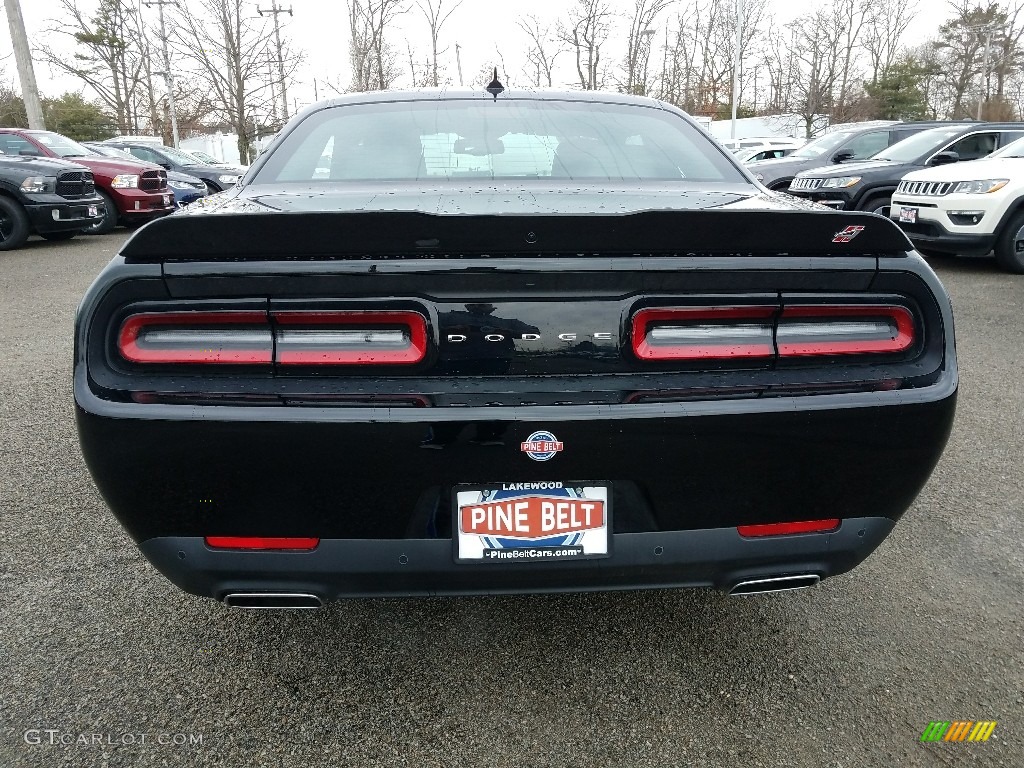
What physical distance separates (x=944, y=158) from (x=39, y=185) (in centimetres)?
1184

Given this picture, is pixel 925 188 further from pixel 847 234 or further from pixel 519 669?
pixel 519 669

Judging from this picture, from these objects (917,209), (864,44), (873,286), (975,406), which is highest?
(864,44)

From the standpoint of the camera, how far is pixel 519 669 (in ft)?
6.65

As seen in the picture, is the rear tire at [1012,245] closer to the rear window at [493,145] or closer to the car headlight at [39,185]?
the rear window at [493,145]

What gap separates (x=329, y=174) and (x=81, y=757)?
175 centimetres

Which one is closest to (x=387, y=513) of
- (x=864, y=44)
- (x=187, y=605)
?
(x=187, y=605)

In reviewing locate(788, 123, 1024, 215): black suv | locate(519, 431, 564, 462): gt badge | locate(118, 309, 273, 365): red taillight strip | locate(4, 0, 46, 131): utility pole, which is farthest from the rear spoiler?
locate(4, 0, 46, 131): utility pole

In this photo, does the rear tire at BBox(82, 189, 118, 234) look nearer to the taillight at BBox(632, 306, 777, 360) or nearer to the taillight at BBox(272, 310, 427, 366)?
the taillight at BBox(272, 310, 427, 366)

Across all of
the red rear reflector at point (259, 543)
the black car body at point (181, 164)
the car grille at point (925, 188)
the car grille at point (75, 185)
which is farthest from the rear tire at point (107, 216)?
the red rear reflector at point (259, 543)

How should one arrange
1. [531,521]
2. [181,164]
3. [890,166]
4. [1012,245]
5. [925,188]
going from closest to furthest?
1. [531,521]
2. [1012,245]
3. [925,188]
4. [890,166]
5. [181,164]

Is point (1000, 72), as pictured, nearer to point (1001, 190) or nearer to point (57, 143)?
point (1001, 190)

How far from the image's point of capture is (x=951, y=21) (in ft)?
145

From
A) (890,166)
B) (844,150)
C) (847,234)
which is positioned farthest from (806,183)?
(847,234)

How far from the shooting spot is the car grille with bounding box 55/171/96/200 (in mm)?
10125
